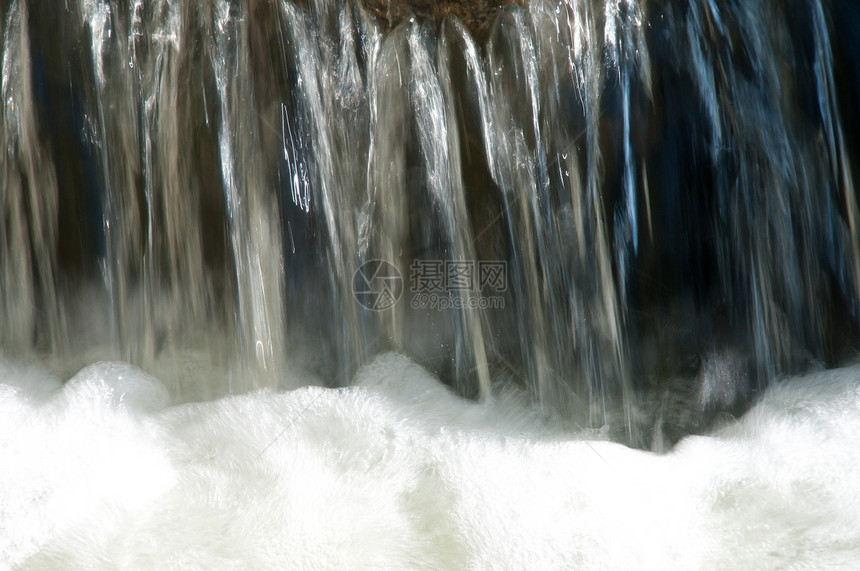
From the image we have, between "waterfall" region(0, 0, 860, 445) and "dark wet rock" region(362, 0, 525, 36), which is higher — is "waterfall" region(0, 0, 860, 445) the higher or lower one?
the lower one

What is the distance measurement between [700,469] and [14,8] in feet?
9.21

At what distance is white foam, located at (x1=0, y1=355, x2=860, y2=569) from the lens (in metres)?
1.70

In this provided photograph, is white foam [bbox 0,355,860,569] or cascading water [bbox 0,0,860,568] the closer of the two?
white foam [bbox 0,355,860,569]

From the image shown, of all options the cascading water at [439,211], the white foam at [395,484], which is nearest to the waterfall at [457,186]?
the cascading water at [439,211]

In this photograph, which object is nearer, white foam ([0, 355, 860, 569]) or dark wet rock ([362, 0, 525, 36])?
white foam ([0, 355, 860, 569])

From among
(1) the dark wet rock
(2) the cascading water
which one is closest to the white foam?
(2) the cascading water

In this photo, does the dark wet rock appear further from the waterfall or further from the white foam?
the white foam

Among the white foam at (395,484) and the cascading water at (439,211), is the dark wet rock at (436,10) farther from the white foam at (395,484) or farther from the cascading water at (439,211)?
the white foam at (395,484)

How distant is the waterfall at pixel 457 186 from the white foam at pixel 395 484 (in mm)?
268

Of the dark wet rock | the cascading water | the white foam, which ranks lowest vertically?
the white foam

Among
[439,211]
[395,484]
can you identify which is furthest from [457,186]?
[395,484]

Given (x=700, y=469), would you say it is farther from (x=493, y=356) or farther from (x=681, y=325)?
(x=493, y=356)

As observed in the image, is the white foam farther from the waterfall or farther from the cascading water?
the waterfall

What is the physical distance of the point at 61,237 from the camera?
2500 millimetres
